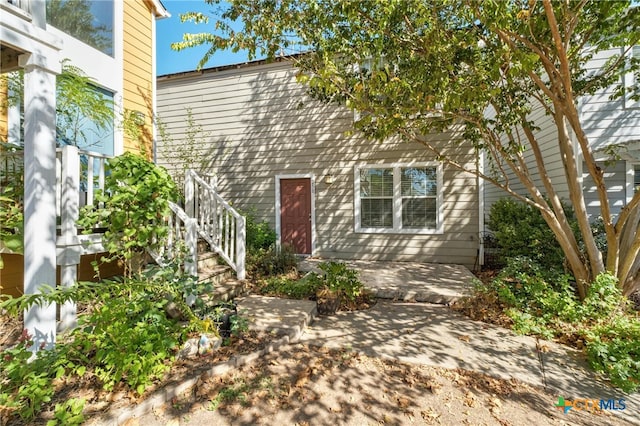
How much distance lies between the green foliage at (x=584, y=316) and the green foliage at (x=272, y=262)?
3.47 meters

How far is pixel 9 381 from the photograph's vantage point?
204 centimetres

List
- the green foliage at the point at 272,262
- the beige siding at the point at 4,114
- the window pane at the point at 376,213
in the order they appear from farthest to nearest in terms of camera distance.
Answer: the window pane at the point at 376,213, the green foliage at the point at 272,262, the beige siding at the point at 4,114

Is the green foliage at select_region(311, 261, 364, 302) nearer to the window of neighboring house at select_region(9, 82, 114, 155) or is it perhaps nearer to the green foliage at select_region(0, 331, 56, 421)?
the green foliage at select_region(0, 331, 56, 421)

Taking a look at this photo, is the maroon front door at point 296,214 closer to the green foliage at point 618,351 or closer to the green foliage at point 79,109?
the green foliage at point 79,109

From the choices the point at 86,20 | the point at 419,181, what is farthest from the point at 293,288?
the point at 86,20

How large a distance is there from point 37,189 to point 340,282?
373cm

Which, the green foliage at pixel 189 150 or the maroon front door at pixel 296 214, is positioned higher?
the green foliage at pixel 189 150

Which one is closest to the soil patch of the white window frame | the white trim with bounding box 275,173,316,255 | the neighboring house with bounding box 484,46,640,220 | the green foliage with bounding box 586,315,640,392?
the green foliage with bounding box 586,315,640,392

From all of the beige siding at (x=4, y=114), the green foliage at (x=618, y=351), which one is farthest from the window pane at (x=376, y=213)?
the beige siding at (x=4, y=114)

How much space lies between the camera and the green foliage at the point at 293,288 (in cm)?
462

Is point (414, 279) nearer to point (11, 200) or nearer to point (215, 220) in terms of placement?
point (215, 220)

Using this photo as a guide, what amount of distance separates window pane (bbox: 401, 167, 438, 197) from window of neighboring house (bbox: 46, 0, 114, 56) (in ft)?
20.6

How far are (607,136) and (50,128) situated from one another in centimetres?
853

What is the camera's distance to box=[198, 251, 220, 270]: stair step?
4.60 m
